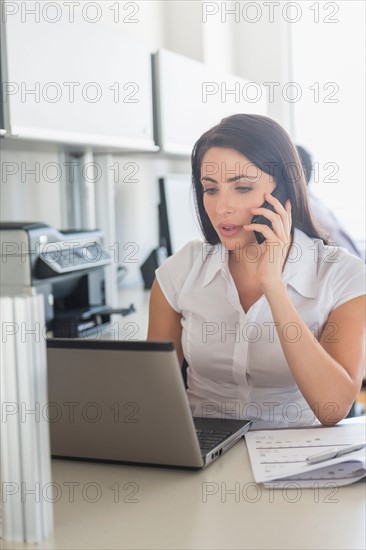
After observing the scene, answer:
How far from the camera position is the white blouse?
1.64 meters

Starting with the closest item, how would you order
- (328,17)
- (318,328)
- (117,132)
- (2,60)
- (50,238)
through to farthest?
(318,328) → (2,60) → (50,238) → (117,132) → (328,17)

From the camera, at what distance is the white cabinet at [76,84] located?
215 cm

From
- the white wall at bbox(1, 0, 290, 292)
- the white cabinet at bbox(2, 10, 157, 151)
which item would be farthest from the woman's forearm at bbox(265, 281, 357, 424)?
the white wall at bbox(1, 0, 290, 292)

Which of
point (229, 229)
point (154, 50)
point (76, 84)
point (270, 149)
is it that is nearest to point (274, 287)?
point (229, 229)

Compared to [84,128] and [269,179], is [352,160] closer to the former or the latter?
[84,128]

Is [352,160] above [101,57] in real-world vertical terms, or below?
below

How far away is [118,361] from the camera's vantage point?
1.11 meters

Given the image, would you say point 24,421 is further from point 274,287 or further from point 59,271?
point 59,271

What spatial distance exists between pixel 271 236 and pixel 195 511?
0.70m

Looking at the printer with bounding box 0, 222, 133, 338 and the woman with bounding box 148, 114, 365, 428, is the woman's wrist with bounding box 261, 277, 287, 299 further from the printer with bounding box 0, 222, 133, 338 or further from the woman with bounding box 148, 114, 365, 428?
the printer with bounding box 0, 222, 133, 338

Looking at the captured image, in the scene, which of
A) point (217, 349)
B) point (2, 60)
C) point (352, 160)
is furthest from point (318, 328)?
point (352, 160)

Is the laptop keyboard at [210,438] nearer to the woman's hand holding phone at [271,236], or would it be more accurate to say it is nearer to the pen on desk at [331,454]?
the pen on desk at [331,454]

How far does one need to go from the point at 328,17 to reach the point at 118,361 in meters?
3.72

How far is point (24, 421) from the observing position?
0.94 meters
